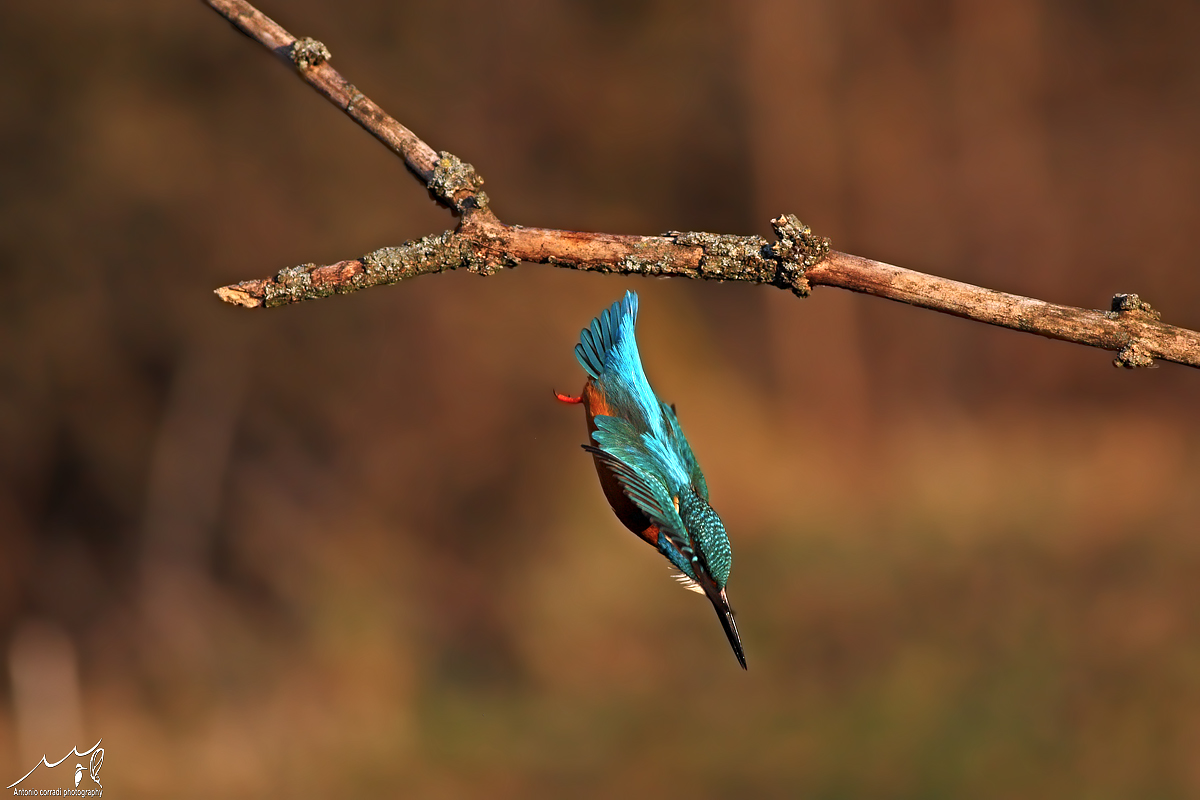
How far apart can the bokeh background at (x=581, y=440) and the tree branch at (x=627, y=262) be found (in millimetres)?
2582

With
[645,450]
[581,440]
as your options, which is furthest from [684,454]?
[581,440]

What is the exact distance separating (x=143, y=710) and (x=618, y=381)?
3.11 m

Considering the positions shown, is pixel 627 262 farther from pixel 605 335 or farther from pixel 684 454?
pixel 684 454

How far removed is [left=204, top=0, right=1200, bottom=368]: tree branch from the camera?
1.26 m

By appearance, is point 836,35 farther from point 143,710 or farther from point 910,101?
point 143,710

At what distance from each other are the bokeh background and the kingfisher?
246 cm

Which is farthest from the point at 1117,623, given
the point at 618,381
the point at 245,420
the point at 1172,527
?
the point at 245,420

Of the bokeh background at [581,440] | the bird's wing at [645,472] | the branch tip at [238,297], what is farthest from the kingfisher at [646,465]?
the bokeh background at [581,440]

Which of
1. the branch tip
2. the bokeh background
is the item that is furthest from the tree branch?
the bokeh background

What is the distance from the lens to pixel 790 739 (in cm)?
350

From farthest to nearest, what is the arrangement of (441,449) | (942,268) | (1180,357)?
(942,268), (441,449), (1180,357)

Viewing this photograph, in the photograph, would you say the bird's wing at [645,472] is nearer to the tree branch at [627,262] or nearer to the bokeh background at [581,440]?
the tree branch at [627,262]

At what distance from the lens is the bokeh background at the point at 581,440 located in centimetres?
347

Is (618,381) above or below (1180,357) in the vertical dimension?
above
